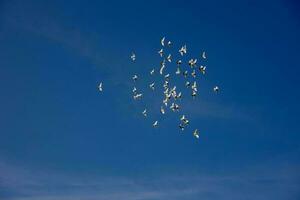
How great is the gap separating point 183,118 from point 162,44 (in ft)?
30.0

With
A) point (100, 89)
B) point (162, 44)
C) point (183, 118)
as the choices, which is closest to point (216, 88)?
point (183, 118)

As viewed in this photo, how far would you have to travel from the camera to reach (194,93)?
36.2 metres

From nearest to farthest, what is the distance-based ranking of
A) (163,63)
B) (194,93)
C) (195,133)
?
(163,63)
(195,133)
(194,93)

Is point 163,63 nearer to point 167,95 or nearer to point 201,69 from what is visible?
point 167,95

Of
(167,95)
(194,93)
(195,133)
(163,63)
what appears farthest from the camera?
(194,93)

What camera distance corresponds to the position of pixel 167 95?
31.3m

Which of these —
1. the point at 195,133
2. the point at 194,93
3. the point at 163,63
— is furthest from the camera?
the point at 194,93

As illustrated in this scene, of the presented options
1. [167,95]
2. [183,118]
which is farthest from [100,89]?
[183,118]

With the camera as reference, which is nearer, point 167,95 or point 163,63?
point 163,63

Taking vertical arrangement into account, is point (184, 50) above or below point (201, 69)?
above

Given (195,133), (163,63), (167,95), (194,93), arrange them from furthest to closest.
Result: (194,93)
(195,133)
(167,95)
(163,63)

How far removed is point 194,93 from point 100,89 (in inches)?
489

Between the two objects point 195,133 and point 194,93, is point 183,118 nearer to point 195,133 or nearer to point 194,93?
point 195,133

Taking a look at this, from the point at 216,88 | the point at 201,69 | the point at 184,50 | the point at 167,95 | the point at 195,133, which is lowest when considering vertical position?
the point at 195,133
